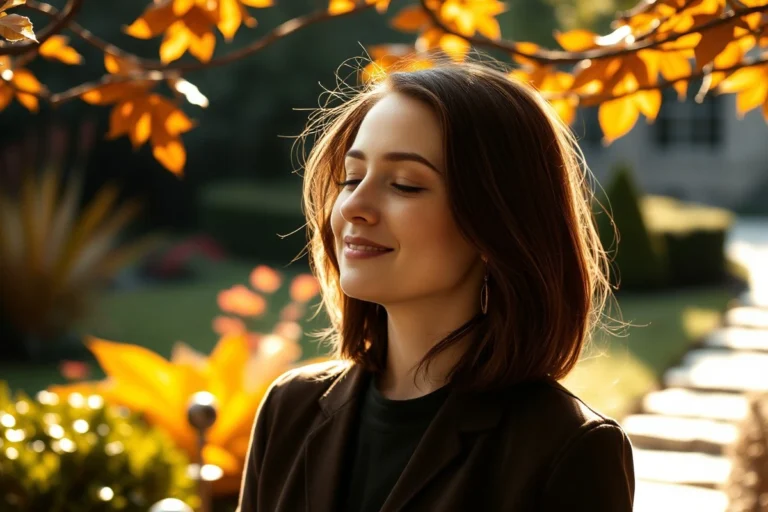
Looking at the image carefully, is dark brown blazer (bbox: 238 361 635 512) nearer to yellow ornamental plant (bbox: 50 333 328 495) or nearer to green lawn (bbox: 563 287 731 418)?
yellow ornamental plant (bbox: 50 333 328 495)

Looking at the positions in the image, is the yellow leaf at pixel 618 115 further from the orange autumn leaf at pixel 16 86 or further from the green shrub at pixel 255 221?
the green shrub at pixel 255 221

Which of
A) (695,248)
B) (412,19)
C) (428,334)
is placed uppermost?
(412,19)

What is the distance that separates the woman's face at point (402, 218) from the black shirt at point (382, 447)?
0.17m

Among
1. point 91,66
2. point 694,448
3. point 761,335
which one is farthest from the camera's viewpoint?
point 91,66

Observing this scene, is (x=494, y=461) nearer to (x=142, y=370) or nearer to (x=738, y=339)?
(x=142, y=370)

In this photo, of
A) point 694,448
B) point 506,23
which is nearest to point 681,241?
point 694,448

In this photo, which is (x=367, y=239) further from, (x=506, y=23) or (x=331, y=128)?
(x=506, y=23)

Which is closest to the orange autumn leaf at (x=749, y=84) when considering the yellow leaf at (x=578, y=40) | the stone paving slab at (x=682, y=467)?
the yellow leaf at (x=578, y=40)

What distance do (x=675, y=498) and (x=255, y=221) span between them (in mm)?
9909

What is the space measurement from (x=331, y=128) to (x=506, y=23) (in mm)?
15716

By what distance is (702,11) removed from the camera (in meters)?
1.89

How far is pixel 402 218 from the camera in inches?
58.3

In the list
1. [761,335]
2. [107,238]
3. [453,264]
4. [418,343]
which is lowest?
[761,335]

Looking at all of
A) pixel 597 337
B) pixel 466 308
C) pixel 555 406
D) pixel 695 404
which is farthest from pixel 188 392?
pixel 597 337
